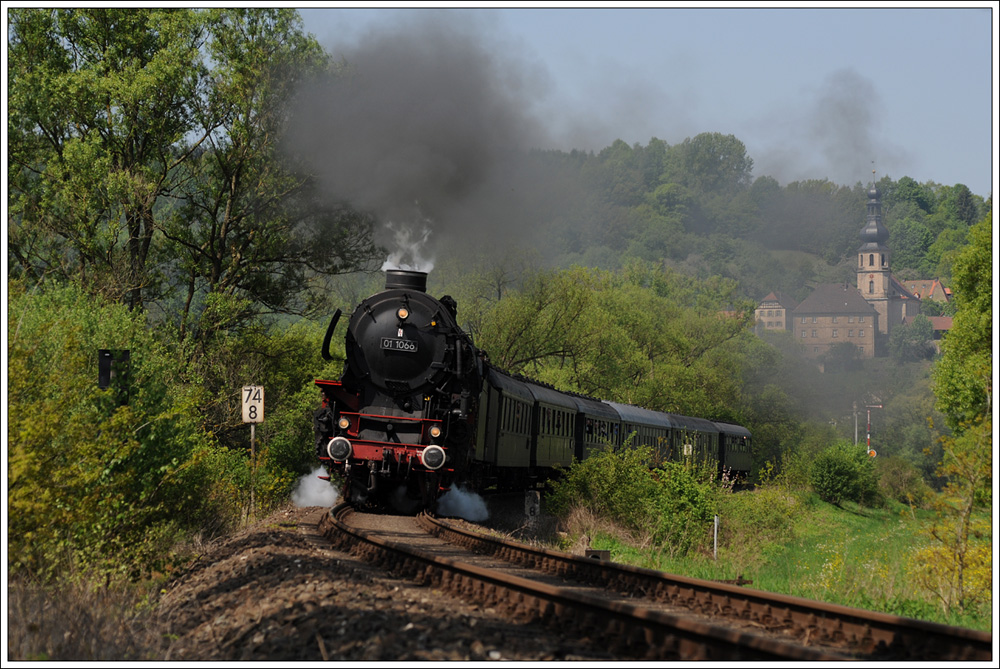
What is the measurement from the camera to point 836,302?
7475 inches

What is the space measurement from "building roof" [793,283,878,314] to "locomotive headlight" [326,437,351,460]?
18407 cm

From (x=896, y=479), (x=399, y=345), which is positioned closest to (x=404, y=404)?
(x=399, y=345)

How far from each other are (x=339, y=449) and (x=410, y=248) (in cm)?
1137

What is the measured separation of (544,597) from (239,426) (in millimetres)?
22316

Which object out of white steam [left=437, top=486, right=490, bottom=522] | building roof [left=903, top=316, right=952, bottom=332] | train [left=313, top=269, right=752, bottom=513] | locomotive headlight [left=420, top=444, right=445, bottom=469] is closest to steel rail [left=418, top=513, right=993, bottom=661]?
locomotive headlight [left=420, top=444, right=445, bottom=469]

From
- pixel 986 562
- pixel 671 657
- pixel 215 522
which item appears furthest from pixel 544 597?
pixel 215 522

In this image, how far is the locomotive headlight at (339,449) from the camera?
16.1m

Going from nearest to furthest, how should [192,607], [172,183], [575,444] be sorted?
[192,607], [575,444], [172,183]

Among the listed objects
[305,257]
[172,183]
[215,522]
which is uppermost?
[172,183]

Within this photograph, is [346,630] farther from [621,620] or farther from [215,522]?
[215,522]

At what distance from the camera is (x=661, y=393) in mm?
56812

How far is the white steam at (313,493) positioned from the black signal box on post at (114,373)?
30.1 ft

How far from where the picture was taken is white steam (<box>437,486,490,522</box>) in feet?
66.9

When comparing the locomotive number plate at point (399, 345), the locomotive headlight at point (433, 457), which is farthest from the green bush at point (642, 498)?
the locomotive number plate at point (399, 345)
